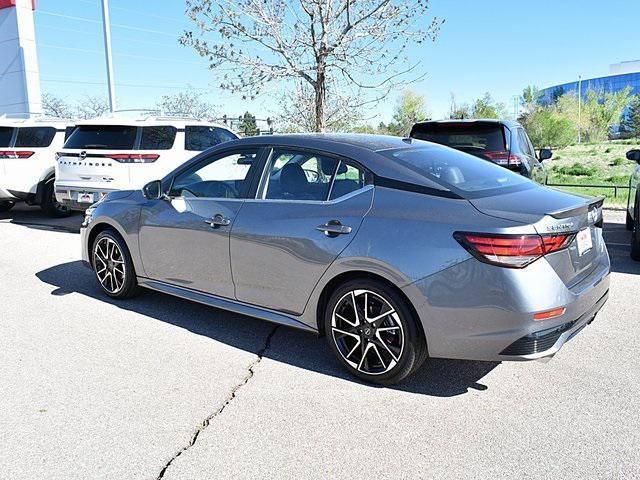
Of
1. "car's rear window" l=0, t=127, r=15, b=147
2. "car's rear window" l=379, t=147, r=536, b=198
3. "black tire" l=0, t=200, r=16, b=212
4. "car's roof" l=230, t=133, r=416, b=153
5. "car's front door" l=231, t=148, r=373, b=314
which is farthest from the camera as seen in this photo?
"black tire" l=0, t=200, r=16, b=212

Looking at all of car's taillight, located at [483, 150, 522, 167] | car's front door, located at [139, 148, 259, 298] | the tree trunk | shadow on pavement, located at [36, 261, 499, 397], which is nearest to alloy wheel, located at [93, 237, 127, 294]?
shadow on pavement, located at [36, 261, 499, 397]

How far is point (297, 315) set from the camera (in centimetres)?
387

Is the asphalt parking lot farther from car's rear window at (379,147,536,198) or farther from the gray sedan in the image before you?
car's rear window at (379,147,536,198)

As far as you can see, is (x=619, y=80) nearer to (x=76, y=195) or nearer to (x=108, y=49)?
(x=108, y=49)

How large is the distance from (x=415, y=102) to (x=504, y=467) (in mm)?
55353

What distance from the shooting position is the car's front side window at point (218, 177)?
432cm

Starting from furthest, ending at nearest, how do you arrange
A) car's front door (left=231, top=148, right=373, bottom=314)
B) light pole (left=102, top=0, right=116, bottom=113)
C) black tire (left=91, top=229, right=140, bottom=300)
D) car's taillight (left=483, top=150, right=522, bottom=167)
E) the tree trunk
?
light pole (left=102, top=0, right=116, bottom=113) < the tree trunk < car's taillight (left=483, top=150, right=522, bottom=167) < black tire (left=91, top=229, right=140, bottom=300) < car's front door (left=231, top=148, right=373, bottom=314)

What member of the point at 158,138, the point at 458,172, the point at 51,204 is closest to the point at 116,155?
the point at 158,138

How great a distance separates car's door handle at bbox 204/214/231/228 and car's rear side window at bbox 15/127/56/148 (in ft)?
26.1

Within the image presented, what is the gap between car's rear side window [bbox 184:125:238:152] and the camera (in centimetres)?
915


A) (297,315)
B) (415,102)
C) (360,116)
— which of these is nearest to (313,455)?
(297,315)

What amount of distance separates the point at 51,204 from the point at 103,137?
9.01 ft

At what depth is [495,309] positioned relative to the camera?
119 inches

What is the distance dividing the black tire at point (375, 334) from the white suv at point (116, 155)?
5896 mm
